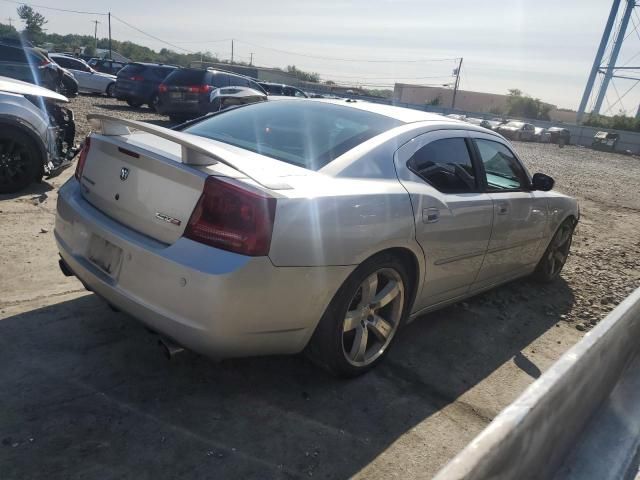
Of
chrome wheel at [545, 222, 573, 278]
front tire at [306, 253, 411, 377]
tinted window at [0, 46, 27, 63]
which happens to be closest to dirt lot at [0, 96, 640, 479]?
front tire at [306, 253, 411, 377]

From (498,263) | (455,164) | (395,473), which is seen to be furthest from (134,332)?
(498,263)

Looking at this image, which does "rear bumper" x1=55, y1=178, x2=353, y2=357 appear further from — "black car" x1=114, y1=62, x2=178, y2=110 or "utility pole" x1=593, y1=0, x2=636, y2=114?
"utility pole" x1=593, y1=0, x2=636, y2=114

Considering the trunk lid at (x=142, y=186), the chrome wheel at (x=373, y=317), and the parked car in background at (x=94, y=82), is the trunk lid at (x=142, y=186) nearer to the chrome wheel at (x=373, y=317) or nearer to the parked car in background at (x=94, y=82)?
the chrome wheel at (x=373, y=317)

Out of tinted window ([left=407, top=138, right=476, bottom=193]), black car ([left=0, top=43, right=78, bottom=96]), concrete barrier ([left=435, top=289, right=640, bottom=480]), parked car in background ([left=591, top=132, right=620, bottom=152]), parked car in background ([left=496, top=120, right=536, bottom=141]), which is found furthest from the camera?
parked car in background ([left=591, top=132, right=620, bottom=152])

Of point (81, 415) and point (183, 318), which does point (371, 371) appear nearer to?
point (183, 318)

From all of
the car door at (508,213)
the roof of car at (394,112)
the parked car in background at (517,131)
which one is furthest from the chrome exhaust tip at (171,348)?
the parked car in background at (517,131)

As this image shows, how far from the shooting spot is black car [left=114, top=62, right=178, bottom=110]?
17219 mm

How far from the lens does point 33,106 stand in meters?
5.42

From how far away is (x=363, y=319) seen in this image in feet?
9.50

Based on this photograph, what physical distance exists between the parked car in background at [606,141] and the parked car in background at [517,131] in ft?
15.9

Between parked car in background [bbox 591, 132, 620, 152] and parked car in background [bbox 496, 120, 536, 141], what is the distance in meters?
4.84

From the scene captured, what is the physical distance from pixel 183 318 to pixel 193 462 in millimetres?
623

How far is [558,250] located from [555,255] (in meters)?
0.07

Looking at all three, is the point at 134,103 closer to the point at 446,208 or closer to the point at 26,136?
the point at 26,136
